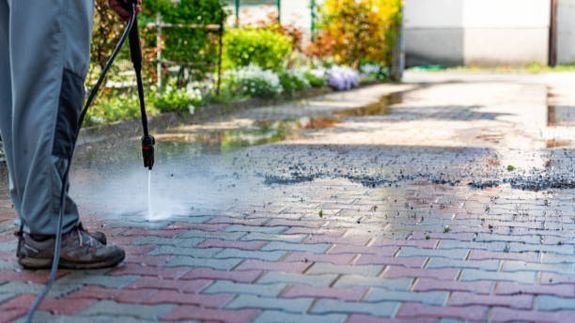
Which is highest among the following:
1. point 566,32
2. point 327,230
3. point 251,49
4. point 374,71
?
point 251,49

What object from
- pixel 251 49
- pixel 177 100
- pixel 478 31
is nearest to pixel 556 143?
pixel 177 100

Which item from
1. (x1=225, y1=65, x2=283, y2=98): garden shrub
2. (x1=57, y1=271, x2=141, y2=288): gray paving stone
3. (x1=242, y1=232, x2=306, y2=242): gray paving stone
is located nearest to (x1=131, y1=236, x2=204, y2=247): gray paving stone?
(x1=242, y1=232, x2=306, y2=242): gray paving stone

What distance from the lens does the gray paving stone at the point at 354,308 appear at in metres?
3.02

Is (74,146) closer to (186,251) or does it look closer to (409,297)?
(186,251)

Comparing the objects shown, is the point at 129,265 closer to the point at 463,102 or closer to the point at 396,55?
the point at 463,102

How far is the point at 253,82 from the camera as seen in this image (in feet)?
42.0

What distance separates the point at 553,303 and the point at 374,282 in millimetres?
627

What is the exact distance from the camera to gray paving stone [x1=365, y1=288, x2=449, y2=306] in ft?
10.3

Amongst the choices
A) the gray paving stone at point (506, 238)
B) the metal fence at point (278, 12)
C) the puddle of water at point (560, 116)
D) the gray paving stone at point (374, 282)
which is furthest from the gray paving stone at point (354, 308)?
the metal fence at point (278, 12)

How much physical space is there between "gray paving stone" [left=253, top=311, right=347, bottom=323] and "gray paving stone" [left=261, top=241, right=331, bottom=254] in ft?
3.00

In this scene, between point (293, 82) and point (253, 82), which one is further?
point (293, 82)

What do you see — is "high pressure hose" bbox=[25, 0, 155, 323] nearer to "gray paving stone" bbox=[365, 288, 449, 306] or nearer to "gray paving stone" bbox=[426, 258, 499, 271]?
"gray paving stone" bbox=[365, 288, 449, 306]

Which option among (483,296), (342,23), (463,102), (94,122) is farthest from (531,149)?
(342,23)

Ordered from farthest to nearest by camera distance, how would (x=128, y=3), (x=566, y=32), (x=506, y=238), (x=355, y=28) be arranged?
(x=566, y=32), (x=355, y=28), (x=506, y=238), (x=128, y=3)
